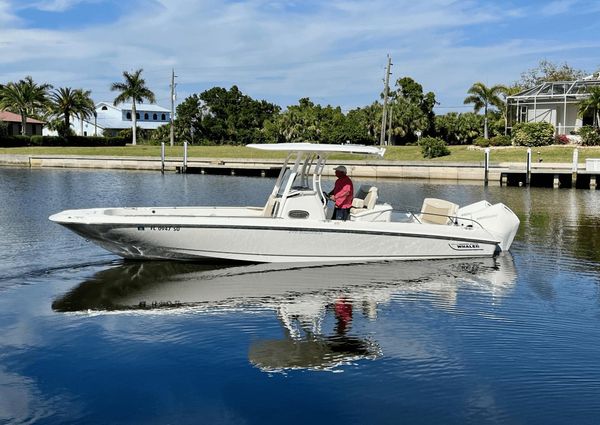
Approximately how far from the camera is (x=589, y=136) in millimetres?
53688

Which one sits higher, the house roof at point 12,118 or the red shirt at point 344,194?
the house roof at point 12,118

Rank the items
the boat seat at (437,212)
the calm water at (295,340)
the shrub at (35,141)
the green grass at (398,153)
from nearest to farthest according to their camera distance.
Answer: the calm water at (295,340) < the boat seat at (437,212) < the green grass at (398,153) < the shrub at (35,141)

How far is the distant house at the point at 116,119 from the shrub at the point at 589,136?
73006 millimetres

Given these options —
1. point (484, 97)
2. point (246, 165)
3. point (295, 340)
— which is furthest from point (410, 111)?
point (295, 340)

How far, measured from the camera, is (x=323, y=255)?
15.4 meters

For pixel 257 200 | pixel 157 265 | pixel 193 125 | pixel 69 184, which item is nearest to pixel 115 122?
pixel 193 125

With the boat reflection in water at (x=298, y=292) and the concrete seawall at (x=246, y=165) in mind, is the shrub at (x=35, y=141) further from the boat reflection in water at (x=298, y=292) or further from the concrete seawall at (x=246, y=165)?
the boat reflection in water at (x=298, y=292)

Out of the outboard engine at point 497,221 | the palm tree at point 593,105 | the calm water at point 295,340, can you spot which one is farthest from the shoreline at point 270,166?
the calm water at point 295,340

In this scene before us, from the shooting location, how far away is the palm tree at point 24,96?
8216 centimetres

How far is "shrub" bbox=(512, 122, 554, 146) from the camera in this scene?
180 ft

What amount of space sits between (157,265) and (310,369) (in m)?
6.88

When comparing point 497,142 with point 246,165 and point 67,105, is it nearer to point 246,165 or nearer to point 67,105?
point 246,165

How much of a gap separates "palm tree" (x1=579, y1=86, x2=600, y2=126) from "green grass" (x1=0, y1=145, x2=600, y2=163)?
4.04 metres

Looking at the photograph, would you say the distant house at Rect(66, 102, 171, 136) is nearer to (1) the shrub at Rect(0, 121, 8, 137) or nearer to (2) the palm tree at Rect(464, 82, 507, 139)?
(1) the shrub at Rect(0, 121, 8, 137)
